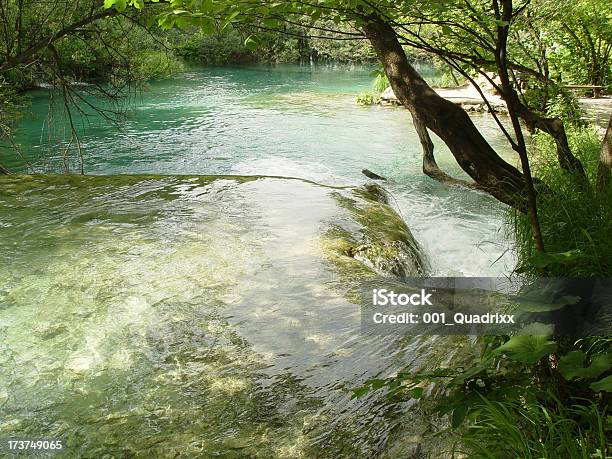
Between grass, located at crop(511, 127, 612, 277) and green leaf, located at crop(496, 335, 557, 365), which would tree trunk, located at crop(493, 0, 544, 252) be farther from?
green leaf, located at crop(496, 335, 557, 365)

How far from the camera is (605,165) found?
3.57 meters

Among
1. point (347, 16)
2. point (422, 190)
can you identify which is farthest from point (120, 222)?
point (422, 190)

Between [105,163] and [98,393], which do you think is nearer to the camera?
[98,393]

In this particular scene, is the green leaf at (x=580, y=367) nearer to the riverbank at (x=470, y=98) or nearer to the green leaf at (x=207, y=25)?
the green leaf at (x=207, y=25)

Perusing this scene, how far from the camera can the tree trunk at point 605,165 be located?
11.2 ft

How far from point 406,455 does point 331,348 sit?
0.90 meters

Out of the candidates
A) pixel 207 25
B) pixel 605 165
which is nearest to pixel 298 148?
pixel 605 165

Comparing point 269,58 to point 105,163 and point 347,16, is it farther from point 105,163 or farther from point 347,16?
point 347,16

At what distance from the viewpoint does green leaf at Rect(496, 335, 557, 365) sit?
65.2 inches

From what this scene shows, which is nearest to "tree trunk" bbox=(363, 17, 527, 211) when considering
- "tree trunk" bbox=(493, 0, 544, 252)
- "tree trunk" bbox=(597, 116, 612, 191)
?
"tree trunk" bbox=(597, 116, 612, 191)

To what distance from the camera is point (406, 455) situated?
2.26 metres

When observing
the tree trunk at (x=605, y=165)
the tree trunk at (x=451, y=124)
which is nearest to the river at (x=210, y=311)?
the tree trunk at (x=451, y=124)

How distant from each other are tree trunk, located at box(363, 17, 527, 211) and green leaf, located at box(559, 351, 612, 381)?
84.3 inches

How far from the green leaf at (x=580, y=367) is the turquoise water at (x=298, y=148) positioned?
2.64 metres
